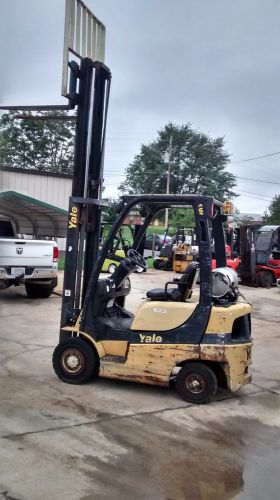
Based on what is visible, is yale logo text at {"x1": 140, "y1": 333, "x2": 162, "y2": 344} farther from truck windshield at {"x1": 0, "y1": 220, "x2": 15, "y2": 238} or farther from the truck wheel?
truck windshield at {"x1": 0, "y1": 220, "x2": 15, "y2": 238}

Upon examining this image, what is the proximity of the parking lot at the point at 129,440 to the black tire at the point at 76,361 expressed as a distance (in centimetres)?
12

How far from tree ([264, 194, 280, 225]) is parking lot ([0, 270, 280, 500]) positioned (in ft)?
139

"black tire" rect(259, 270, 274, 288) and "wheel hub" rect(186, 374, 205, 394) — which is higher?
"black tire" rect(259, 270, 274, 288)

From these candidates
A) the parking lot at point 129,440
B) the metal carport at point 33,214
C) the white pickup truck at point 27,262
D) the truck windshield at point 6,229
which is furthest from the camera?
the metal carport at point 33,214

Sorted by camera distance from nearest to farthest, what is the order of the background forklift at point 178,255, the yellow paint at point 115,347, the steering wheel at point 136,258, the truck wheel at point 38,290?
the yellow paint at point 115,347, the steering wheel at point 136,258, the truck wheel at point 38,290, the background forklift at point 178,255

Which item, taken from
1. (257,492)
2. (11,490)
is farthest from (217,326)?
(11,490)

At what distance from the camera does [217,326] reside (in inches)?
207

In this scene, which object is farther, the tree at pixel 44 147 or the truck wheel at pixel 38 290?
the tree at pixel 44 147

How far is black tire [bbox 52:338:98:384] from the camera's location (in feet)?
18.4

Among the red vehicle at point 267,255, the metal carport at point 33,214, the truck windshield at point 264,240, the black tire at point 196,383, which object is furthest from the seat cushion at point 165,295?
the truck windshield at point 264,240

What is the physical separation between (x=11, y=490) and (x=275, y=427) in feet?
8.84

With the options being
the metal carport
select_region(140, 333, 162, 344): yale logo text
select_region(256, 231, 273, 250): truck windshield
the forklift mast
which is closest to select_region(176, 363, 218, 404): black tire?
select_region(140, 333, 162, 344): yale logo text

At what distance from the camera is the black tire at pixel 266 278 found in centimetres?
1864

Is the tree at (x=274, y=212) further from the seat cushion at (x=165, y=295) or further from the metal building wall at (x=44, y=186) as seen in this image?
the seat cushion at (x=165, y=295)
